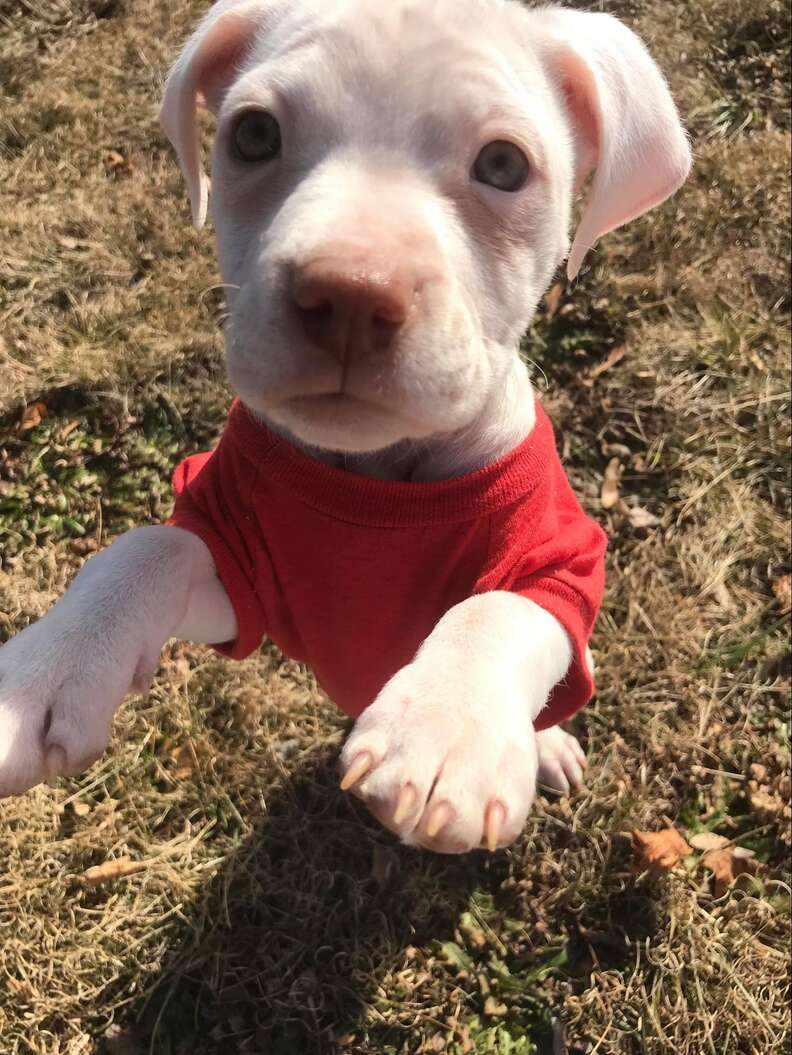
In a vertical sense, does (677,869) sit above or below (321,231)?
below

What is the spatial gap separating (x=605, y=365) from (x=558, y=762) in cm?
203

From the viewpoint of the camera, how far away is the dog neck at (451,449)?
7.75ft

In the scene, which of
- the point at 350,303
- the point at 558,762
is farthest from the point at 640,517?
the point at 350,303

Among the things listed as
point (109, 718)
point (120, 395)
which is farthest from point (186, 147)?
point (120, 395)

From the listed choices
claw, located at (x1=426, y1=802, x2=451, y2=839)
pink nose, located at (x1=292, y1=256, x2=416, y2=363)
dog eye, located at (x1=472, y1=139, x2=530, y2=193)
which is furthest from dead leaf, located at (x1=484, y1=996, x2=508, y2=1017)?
dog eye, located at (x1=472, y1=139, x2=530, y2=193)

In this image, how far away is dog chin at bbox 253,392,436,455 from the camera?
1769 mm

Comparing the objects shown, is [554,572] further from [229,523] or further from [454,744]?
[229,523]

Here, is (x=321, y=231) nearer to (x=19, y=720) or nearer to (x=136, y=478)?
(x=19, y=720)

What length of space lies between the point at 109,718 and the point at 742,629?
307 cm

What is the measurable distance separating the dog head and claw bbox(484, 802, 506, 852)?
0.76 m

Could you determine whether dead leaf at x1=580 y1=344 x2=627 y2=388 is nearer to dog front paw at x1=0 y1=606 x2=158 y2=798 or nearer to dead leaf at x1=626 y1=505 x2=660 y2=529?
dead leaf at x1=626 y1=505 x2=660 y2=529

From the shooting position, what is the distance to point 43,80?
5.15 m

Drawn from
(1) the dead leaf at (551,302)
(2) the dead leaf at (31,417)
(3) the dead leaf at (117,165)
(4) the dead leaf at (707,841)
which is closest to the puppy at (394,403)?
(4) the dead leaf at (707,841)

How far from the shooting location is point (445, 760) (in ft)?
5.58
